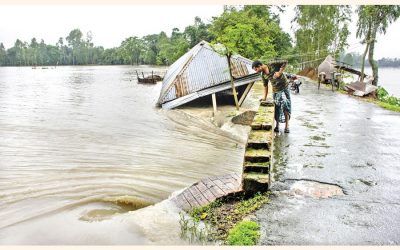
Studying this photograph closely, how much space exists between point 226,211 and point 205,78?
526 inches

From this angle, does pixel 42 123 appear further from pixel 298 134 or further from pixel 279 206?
pixel 279 206

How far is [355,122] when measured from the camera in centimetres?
1200

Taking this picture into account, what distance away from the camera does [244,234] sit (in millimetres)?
4574

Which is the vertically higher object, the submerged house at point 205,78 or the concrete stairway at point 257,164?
the submerged house at point 205,78

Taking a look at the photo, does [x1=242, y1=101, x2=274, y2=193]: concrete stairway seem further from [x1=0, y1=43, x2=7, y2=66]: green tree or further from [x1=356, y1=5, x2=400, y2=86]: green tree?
[x1=0, y1=43, x2=7, y2=66]: green tree

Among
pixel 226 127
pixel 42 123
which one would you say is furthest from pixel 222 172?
pixel 42 123

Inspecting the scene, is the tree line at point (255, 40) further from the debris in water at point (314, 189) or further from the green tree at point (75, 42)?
the debris in water at point (314, 189)

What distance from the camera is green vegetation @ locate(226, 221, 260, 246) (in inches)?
174

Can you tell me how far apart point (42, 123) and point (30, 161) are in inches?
276

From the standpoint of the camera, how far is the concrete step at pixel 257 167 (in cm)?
589

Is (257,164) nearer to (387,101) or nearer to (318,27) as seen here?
(387,101)

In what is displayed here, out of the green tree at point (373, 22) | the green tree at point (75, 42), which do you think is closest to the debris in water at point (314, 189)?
the green tree at point (373, 22)

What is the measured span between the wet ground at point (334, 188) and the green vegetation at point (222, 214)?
25cm

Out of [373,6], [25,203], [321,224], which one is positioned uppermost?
[373,6]
